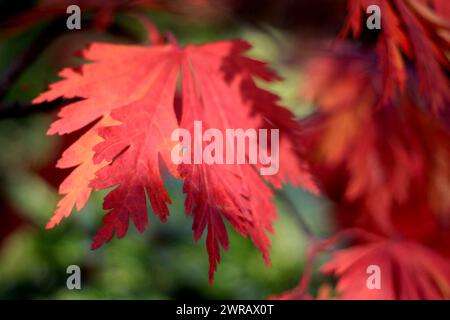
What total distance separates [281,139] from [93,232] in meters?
0.71

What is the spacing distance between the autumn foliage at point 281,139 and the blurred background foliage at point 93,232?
0.76ft

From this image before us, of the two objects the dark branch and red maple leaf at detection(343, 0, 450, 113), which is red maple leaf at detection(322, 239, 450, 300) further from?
the dark branch

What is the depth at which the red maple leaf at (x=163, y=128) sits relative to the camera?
0.52 meters

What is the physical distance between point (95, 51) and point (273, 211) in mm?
288

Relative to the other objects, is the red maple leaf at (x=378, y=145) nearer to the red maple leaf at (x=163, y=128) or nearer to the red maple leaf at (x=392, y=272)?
the red maple leaf at (x=392, y=272)

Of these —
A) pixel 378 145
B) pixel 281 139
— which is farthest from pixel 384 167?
pixel 281 139

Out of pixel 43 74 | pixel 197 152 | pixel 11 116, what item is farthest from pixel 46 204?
pixel 197 152

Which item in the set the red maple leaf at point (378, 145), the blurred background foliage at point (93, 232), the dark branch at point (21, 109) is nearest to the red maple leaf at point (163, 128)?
the dark branch at point (21, 109)

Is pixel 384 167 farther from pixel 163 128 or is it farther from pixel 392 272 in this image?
pixel 163 128

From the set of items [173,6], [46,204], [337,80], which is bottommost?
[46,204]

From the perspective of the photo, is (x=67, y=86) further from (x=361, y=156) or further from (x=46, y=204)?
(x=46, y=204)

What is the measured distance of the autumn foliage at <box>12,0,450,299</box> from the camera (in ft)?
1.75

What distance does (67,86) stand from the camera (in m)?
0.61

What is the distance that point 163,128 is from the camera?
22.9 inches
